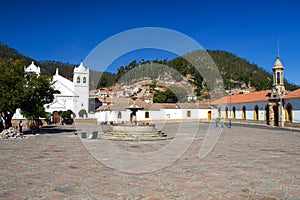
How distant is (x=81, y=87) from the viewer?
4781cm

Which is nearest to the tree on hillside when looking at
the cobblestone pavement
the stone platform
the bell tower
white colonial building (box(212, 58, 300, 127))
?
the stone platform

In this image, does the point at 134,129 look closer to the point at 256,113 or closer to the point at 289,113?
the point at 289,113

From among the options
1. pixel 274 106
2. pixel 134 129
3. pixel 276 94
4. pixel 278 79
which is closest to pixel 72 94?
pixel 134 129

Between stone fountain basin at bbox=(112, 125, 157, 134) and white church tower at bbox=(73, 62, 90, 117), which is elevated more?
white church tower at bbox=(73, 62, 90, 117)

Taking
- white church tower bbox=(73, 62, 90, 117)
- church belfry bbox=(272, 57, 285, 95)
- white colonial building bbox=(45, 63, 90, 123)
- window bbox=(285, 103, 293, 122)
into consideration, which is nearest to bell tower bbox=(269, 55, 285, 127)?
church belfry bbox=(272, 57, 285, 95)

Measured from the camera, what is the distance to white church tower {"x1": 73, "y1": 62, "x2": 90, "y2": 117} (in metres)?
46.7

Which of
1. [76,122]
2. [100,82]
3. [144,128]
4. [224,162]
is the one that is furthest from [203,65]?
[224,162]

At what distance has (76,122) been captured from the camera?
40219 millimetres

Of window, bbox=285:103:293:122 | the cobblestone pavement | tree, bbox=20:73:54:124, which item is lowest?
the cobblestone pavement

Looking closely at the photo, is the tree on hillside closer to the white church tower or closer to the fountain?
the fountain

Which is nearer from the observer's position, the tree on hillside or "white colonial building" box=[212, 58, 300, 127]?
the tree on hillside

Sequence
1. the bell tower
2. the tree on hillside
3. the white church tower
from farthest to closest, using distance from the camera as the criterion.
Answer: the white church tower < the bell tower < the tree on hillside

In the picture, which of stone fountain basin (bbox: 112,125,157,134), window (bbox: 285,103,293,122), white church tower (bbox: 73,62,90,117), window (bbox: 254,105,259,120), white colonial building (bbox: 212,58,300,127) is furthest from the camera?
white church tower (bbox: 73,62,90,117)

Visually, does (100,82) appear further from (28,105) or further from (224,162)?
(224,162)
